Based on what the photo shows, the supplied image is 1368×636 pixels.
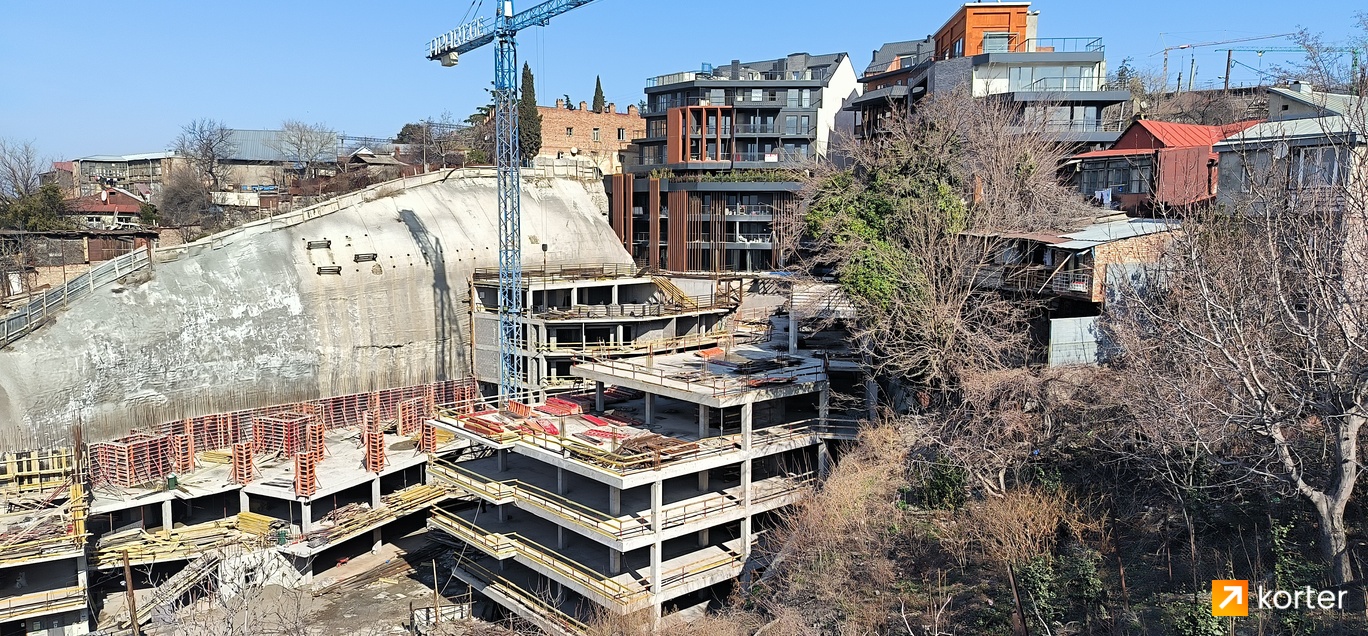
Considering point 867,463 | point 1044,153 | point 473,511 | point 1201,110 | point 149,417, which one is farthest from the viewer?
point 1201,110

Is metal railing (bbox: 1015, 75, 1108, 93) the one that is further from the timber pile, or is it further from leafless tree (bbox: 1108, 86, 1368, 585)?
the timber pile

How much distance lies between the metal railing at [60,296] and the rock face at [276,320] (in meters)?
0.51

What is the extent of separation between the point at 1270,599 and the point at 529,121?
67.7m

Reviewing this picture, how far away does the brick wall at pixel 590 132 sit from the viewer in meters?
80.4

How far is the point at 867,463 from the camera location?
1211 inches

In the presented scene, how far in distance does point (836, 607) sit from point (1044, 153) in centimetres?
2884

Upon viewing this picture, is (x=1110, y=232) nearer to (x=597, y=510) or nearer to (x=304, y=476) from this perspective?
(x=597, y=510)

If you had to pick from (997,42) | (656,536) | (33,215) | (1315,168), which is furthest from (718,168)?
(1315,168)

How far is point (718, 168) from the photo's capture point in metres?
65.6

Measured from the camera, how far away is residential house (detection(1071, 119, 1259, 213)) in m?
41.6

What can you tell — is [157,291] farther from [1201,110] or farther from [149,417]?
[1201,110]

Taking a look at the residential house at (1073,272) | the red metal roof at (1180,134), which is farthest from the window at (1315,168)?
the red metal roof at (1180,134)

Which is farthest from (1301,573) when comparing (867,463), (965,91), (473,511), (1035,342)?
(965,91)

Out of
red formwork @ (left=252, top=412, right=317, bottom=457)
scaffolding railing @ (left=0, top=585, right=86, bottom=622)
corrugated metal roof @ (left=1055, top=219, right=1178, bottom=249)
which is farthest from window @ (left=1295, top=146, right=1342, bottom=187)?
scaffolding railing @ (left=0, top=585, right=86, bottom=622)
